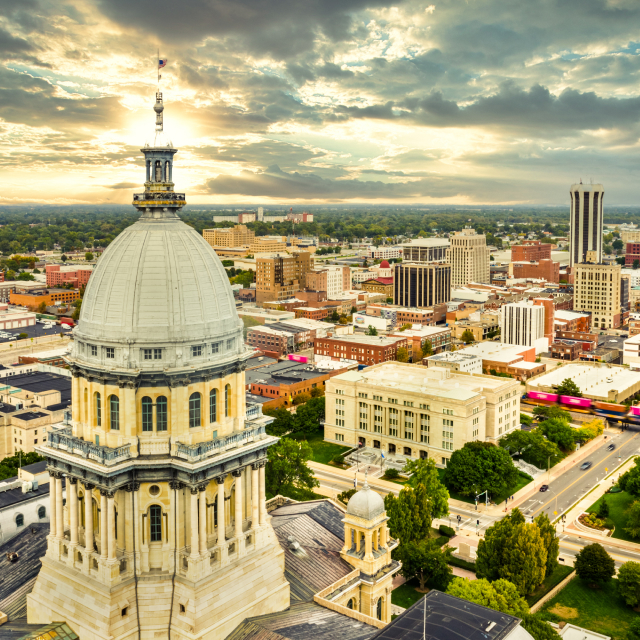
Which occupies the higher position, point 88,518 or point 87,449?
point 87,449

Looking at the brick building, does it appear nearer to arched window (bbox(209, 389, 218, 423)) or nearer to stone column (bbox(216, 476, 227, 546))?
arched window (bbox(209, 389, 218, 423))

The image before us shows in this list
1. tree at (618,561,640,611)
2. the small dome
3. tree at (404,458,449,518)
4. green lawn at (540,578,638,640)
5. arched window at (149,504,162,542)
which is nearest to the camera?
arched window at (149,504,162,542)

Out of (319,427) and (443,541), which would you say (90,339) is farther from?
(319,427)

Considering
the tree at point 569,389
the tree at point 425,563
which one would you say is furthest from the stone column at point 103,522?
the tree at point 569,389

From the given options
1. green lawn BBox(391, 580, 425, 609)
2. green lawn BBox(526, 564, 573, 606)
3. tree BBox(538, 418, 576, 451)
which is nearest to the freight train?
tree BBox(538, 418, 576, 451)

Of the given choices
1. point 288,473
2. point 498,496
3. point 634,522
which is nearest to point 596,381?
point 498,496

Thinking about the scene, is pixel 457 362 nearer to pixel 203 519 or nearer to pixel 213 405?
pixel 213 405
